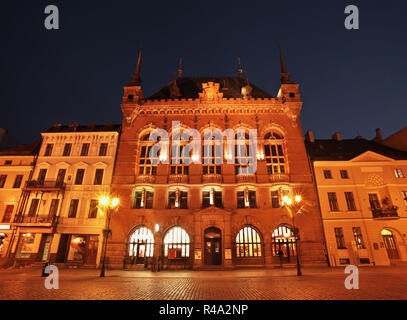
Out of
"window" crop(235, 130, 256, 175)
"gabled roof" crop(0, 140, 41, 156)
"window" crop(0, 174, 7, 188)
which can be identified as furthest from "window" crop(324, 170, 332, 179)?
"window" crop(0, 174, 7, 188)

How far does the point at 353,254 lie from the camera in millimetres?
22969

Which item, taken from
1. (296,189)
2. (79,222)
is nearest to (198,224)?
(296,189)

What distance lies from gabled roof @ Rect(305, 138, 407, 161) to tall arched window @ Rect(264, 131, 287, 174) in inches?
153

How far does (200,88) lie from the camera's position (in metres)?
32.2

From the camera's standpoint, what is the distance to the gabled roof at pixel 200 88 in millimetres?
30953

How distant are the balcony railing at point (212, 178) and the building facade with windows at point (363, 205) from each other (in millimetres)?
11656

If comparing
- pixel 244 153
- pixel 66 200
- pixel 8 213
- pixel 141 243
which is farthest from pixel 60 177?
pixel 244 153

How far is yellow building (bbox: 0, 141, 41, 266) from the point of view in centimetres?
2419

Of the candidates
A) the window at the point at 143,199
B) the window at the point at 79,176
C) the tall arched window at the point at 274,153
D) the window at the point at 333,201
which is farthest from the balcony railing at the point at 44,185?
the window at the point at 333,201

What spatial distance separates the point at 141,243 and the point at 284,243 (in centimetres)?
1524

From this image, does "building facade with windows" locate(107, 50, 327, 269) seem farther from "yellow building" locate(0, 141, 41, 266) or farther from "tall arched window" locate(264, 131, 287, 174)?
"yellow building" locate(0, 141, 41, 266)

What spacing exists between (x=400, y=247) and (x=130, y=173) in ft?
101
